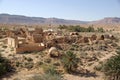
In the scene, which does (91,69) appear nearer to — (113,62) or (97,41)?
(113,62)

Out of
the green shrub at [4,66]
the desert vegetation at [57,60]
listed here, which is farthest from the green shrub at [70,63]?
the green shrub at [4,66]

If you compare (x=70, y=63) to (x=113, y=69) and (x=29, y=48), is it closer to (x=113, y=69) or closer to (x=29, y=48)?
(x=113, y=69)

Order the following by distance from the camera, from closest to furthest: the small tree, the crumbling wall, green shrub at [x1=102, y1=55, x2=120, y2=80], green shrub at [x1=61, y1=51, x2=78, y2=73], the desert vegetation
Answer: green shrub at [x1=102, y1=55, x2=120, y2=80] < the desert vegetation < the small tree < green shrub at [x1=61, y1=51, x2=78, y2=73] < the crumbling wall

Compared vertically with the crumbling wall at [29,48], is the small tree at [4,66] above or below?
below

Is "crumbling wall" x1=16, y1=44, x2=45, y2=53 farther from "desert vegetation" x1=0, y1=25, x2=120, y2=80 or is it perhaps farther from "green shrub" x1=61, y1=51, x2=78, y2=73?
"green shrub" x1=61, y1=51, x2=78, y2=73

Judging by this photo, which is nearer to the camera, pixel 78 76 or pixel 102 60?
pixel 78 76

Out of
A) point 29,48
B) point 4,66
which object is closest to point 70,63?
point 29,48

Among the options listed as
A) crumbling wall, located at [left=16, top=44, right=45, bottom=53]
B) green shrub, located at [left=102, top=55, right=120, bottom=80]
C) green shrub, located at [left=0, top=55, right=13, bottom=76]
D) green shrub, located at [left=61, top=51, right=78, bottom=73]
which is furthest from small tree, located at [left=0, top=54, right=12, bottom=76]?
green shrub, located at [left=102, top=55, right=120, bottom=80]

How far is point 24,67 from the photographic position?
955 inches

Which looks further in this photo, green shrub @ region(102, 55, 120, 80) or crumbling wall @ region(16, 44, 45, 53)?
crumbling wall @ region(16, 44, 45, 53)

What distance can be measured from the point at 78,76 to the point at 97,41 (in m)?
12.0

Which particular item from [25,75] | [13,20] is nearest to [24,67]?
[25,75]

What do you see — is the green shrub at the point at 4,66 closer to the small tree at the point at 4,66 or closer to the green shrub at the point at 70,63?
the small tree at the point at 4,66

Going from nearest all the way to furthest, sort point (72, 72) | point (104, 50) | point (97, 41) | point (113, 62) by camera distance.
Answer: point (113, 62) → point (72, 72) → point (104, 50) → point (97, 41)
